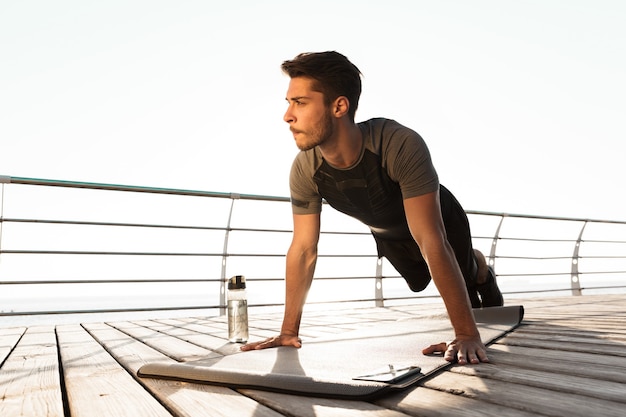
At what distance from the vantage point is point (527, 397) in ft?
3.05

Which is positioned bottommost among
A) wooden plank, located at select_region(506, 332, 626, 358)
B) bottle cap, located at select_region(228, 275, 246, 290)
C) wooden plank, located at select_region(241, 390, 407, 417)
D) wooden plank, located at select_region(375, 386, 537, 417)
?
wooden plank, located at select_region(506, 332, 626, 358)

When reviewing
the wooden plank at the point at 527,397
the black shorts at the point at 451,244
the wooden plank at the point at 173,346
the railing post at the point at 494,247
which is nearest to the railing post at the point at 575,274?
the railing post at the point at 494,247

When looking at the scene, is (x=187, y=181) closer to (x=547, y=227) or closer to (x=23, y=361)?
(x=547, y=227)

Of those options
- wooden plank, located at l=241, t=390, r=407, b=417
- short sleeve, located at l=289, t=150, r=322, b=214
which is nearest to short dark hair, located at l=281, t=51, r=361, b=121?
short sleeve, located at l=289, t=150, r=322, b=214

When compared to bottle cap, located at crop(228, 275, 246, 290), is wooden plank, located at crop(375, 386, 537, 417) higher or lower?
lower

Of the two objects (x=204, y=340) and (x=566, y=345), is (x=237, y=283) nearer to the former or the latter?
(x=204, y=340)

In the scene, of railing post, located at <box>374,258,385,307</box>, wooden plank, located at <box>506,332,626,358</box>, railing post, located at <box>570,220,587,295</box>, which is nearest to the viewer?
wooden plank, located at <box>506,332,626,358</box>

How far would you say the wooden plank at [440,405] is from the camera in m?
0.83

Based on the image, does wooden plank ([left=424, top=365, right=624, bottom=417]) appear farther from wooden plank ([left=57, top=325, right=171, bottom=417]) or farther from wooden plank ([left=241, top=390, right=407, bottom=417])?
wooden plank ([left=57, top=325, right=171, bottom=417])

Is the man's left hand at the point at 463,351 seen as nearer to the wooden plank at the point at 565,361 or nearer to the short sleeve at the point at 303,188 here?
the wooden plank at the point at 565,361

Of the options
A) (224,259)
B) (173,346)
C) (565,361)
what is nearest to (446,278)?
(565,361)

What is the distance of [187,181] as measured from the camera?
49594mm

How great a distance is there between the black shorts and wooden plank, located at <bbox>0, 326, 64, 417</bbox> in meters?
1.61

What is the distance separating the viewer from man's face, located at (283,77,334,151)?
190cm
